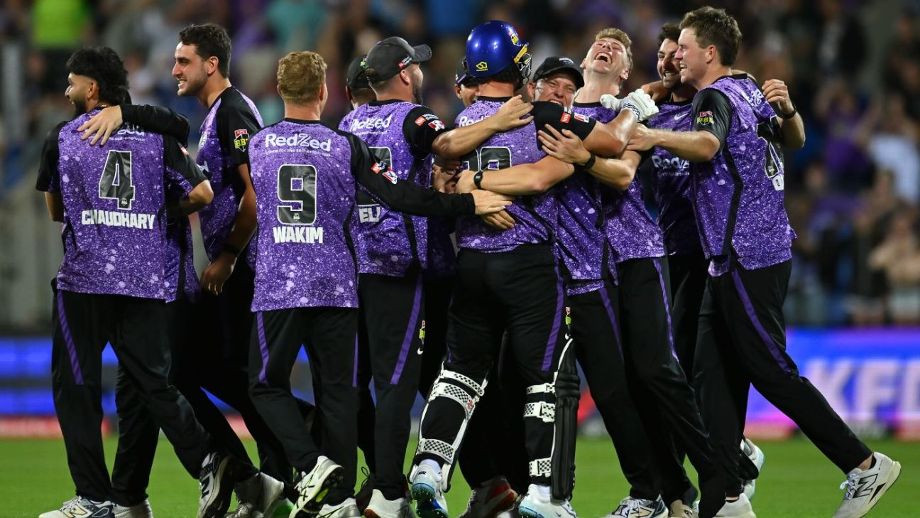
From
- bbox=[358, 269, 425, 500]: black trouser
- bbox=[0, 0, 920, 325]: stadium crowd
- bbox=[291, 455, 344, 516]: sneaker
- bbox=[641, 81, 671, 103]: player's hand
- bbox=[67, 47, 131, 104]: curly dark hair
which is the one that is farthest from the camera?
bbox=[0, 0, 920, 325]: stadium crowd

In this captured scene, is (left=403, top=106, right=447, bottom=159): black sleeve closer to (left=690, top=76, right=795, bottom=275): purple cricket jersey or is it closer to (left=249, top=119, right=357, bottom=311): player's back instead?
(left=249, top=119, right=357, bottom=311): player's back

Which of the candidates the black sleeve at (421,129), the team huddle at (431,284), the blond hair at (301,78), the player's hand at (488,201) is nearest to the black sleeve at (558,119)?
the team huddle at (431,284)

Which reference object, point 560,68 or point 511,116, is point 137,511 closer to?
point 511,116

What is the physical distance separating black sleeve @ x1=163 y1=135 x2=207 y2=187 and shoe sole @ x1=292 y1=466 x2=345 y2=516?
2017 millimetres

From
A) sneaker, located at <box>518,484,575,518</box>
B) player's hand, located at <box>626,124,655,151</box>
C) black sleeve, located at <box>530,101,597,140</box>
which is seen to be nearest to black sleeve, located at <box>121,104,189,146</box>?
black sleeve, located at <box>530,101,597,140</box>

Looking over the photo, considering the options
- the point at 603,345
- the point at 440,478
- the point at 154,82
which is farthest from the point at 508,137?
the point at 154,82

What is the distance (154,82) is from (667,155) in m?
10.8

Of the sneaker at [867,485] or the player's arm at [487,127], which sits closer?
the player's arm at [487,127]

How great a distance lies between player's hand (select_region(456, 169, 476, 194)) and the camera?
7.90 meters

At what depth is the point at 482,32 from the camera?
7.87m

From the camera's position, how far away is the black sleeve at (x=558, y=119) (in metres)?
7.79

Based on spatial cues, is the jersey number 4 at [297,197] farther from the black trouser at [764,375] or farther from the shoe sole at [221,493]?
the black trouser at [764,375]

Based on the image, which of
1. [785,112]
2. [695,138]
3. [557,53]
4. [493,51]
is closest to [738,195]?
[695,138]

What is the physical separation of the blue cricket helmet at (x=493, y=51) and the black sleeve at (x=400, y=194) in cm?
76
